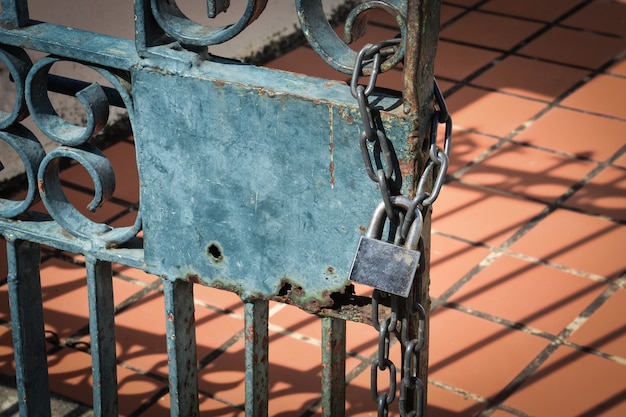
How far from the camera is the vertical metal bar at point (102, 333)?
1.90 meters

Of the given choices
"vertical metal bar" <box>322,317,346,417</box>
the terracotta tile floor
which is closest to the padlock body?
"vertical metal bar" <box>322,317,346,417</box>

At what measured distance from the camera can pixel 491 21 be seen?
5.65 meters

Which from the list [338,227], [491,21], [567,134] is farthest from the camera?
[491,21]

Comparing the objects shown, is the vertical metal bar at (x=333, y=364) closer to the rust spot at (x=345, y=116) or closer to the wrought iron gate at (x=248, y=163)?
the wrought iron gate at (x=248, y=163)

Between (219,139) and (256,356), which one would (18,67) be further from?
(256,356)

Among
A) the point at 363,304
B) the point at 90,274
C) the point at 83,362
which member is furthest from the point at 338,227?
the point at 83,362

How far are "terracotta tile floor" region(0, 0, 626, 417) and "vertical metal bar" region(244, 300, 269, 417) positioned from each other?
104 centimetres

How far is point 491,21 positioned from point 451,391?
10.4 ft

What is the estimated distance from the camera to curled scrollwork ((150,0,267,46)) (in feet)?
5.03

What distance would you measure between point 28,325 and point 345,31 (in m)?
0.99

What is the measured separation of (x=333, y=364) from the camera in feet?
5.92

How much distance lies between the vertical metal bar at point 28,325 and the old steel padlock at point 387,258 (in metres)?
0.77

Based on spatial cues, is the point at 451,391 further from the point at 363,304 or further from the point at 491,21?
the point at 491,21

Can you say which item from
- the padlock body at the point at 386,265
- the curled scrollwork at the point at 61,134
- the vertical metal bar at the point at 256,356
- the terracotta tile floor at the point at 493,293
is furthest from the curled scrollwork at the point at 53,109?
the terracotta tile floor at the point at 493,293
